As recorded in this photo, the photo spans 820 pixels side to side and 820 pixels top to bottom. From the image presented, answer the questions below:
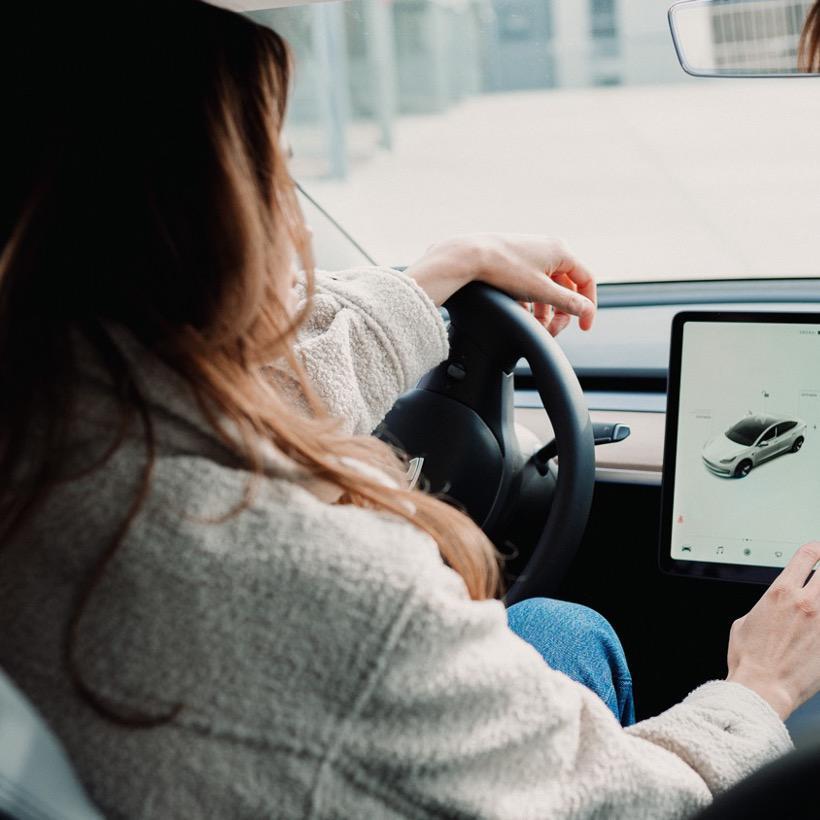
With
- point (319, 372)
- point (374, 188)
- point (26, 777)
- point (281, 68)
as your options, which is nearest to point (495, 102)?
point (374, 188)

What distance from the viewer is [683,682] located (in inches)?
73.3

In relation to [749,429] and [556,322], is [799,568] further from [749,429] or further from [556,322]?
[556,322]

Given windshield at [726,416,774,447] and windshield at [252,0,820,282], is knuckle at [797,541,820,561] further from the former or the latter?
windshield at [252,0,820,282]

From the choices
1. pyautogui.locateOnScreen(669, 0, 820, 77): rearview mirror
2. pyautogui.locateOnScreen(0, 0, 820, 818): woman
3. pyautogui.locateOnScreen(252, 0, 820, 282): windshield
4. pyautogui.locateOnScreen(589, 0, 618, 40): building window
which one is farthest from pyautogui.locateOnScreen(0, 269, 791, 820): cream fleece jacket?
pyautogui.locateOnScreen(589, 0, 618, 40): building window

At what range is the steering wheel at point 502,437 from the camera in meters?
1.38

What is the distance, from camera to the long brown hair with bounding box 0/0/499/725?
28.0 inches

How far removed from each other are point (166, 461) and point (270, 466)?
7 centimetres

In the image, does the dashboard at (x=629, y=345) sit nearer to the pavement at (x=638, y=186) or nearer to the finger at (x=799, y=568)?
the pavement at (x=638, y=186)

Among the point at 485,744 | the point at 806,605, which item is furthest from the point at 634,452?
the point at 485,744

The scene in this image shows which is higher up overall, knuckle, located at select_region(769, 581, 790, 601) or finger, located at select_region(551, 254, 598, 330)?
finger, located at select_region(551, 254, 598, 330)

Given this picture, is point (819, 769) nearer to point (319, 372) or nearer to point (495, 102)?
point (319, 372)

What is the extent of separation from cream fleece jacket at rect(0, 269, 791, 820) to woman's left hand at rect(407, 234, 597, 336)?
0.68 meters

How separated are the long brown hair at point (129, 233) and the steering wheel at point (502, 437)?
2.05 ft

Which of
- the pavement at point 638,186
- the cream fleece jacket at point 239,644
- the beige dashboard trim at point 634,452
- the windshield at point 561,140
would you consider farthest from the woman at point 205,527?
the pavement at point 638,186
